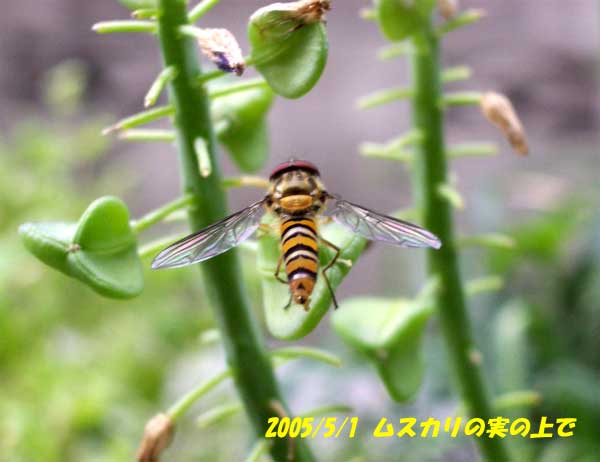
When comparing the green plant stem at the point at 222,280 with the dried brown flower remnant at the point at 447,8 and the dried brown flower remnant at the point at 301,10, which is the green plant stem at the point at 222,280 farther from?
the dried brown flower remnant at the point at 447,8

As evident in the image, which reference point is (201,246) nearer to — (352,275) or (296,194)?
(296,194)

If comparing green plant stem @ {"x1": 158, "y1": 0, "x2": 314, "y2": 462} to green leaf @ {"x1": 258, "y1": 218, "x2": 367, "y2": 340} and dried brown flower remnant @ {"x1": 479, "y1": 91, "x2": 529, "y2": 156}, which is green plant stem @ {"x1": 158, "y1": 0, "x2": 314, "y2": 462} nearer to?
green leaf @ {"x1": 258, "y1": 218, "x2": 367, "y2": 340}

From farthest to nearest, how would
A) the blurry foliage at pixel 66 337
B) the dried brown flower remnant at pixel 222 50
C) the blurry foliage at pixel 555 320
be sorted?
the blurry foliage at pixel 555 320, the blurry foliage at pixel 66 337, the dried brown flower remnant at pixel 222 50

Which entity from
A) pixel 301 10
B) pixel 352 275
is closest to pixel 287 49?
pixel 301 10

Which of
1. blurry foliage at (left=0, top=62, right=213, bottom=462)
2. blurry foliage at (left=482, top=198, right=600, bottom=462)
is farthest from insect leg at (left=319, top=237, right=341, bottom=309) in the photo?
blurry foliage at (left=482, top=198, right=600, bottom=462)

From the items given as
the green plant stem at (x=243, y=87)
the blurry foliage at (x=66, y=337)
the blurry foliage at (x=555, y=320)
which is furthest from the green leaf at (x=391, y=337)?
the blurry foliage at (x=555, y=320)

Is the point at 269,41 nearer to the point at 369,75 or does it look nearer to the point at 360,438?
the point at 360,438

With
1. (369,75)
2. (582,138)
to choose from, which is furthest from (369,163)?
(582,138)
